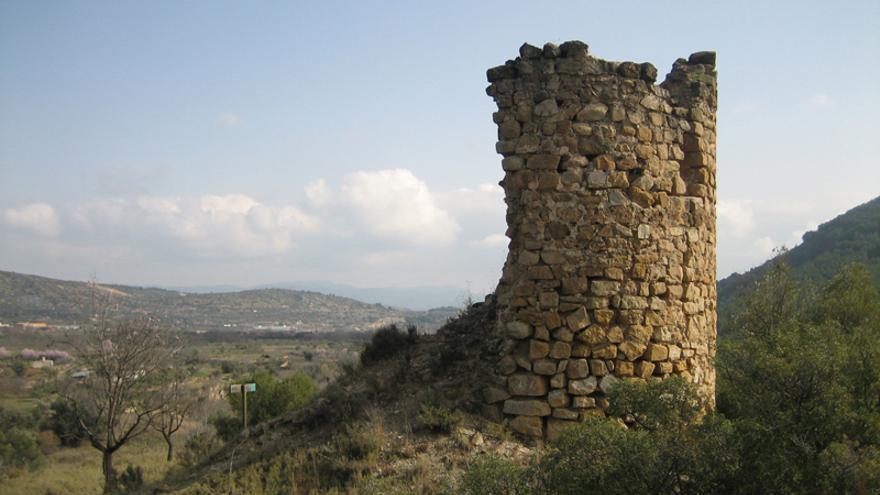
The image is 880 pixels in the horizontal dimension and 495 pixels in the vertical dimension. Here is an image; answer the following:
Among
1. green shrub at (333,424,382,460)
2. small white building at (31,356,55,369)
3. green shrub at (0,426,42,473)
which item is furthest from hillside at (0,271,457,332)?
green shrub at (333,424,382,460)

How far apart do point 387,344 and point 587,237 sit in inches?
143

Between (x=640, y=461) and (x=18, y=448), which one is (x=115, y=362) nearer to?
(x=18, y=448)

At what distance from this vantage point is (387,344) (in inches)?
369

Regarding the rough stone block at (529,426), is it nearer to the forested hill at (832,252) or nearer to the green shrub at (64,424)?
the forested hill at (832,252)

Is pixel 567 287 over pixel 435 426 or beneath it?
Answer: over

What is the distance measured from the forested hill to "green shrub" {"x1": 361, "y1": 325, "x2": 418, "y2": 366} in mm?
19037

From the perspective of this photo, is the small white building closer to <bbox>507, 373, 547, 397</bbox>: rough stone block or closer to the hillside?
the hillside

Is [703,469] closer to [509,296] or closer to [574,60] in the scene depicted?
[509,296]

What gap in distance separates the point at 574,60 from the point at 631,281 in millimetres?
2150

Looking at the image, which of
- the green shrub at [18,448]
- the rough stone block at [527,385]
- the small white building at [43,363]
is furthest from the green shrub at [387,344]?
the small white building at [43,363]

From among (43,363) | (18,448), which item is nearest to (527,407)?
(18,448)

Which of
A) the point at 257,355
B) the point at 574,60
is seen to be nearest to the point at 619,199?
the point at 574,60

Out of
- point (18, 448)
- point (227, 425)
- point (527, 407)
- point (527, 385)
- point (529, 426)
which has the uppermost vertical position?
point (527, 385)

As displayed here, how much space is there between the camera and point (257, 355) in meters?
48.2
